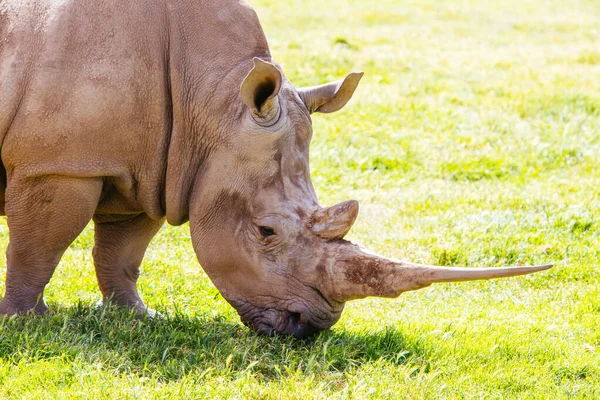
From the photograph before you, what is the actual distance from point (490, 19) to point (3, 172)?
16988mm

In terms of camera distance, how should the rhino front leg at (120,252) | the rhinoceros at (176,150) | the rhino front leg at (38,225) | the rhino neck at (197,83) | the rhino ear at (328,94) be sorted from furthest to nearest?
1. the rhino front leg at (120,252)
2. the rhino ear at (328,94)
3. the rhino neck at (197,83)
4. the rhino front leg at (38,225)
5. the rhinoceros at (176,150)

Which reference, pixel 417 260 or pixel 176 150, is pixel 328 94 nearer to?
pixel 176 150

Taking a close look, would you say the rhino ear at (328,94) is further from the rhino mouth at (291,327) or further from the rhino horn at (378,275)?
the rhino mouth at (291,327)

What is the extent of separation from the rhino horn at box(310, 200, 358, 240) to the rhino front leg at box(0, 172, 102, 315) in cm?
138

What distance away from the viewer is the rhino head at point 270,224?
594 cm

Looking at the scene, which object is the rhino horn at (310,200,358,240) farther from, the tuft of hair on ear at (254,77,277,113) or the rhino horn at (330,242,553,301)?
the tuft of hair on ear at (254,77,277,113)

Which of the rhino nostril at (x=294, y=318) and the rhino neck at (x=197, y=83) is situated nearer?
the rhino nostril at (x=294, y=318)

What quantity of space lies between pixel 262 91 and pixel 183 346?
160 centimetres

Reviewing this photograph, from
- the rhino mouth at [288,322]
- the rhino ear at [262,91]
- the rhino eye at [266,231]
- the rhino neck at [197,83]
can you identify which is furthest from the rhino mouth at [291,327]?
the rhino ear at [262,91]

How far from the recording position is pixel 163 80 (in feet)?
20.4

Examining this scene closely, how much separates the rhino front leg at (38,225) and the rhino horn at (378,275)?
1.59m

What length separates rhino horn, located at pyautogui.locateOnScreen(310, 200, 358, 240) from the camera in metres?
5.87

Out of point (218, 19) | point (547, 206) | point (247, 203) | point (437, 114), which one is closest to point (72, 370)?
point (247, 203)

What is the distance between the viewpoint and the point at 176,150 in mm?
6250
